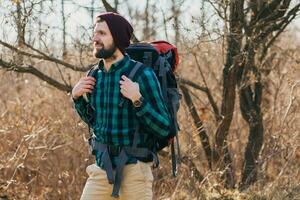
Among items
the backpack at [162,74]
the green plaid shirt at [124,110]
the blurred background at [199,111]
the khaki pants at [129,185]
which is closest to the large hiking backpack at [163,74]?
the backpack at [162,74]

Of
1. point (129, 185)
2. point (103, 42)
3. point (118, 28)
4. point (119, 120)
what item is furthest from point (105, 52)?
point (129, 185)

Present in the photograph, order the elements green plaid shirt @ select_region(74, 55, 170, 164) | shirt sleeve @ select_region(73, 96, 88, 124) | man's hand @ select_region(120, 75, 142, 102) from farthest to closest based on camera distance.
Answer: shirt sleeve @ select_region(73, 96, 88, 124)
green plaid shirt @ select_region(74, 55, 170, 164)
man's hand @ select_region(120, 75, 142, 102)

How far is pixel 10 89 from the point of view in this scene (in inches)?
398

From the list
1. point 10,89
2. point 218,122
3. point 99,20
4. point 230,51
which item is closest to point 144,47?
point 99,20

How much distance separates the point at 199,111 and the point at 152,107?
14.8 ft

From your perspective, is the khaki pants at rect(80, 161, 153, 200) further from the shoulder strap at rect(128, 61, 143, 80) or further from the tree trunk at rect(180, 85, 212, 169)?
the tree trunk at rect(180, 85, 212, 169)

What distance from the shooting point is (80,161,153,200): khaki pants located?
371 cm

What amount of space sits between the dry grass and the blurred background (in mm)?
15

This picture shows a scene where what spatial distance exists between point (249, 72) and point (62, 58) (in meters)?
2.18

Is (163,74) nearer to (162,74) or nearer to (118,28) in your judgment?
(162,74)

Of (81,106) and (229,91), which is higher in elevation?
(81,106)

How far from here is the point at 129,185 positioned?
3.74 m

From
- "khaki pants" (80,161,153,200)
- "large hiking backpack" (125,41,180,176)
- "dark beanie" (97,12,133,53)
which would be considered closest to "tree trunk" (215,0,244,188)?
"large hiking backpack" (125,41,180,176)

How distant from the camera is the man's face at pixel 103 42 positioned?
3762 millimetres
